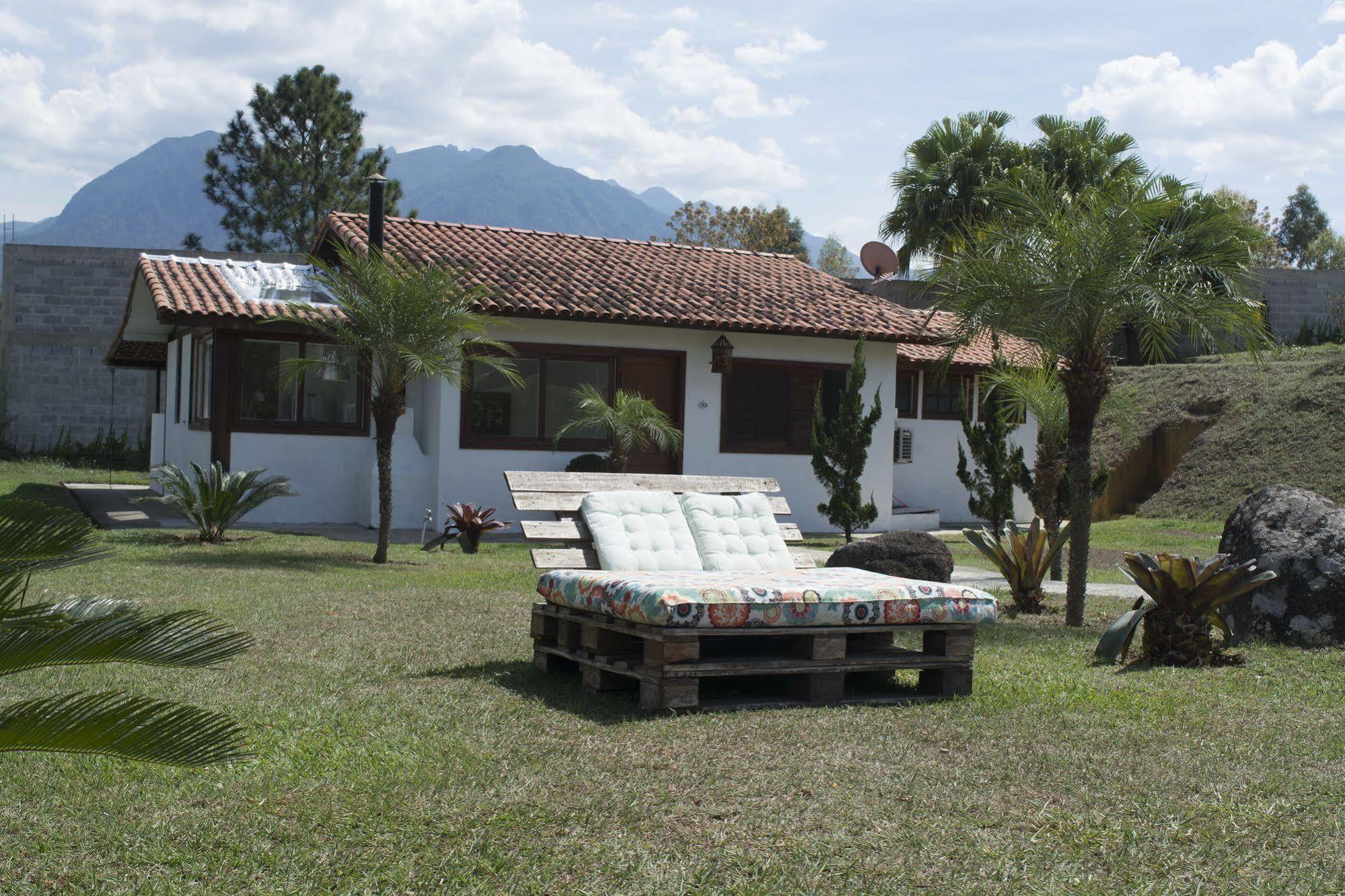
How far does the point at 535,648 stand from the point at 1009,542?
5.56 metres

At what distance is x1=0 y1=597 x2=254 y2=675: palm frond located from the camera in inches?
118

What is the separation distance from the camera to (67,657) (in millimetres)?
2992

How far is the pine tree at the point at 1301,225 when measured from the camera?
63156 mm

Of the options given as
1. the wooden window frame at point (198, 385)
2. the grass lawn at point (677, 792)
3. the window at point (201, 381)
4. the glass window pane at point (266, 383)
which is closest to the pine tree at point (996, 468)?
the grass lawn at point (677, 792)

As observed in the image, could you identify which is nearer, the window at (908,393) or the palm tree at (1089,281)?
the palm tree at (1089,281)

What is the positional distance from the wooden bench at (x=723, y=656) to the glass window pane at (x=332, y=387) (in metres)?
10.9

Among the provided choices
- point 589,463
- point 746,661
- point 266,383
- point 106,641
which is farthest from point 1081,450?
point 266,383

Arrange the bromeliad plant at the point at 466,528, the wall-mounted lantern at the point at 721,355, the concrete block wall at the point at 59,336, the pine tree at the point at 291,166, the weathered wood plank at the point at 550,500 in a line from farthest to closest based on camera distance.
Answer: the pine tree at the point at 291,166 → the concrete block wall at the point at 59,336 → the wall-mounted lantern at the point at 721,355 → the bromeliad plant at the point at 466,528 → the weathered wood plank at the point at 550,500

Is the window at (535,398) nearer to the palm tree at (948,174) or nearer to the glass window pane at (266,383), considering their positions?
the glass window pane at (266,383)

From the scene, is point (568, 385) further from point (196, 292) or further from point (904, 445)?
point (904, 445)

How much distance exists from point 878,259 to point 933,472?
15.8ft

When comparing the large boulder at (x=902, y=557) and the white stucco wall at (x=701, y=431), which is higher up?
the white stucco wall at (x=701, y=431)

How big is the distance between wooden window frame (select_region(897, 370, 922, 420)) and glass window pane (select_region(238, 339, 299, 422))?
11174 millimetres

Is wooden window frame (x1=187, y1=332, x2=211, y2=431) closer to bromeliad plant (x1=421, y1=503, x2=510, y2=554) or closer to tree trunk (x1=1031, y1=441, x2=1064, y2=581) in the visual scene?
bromeliad plant (x1=421, y1=503, x2=510, y2=554)
